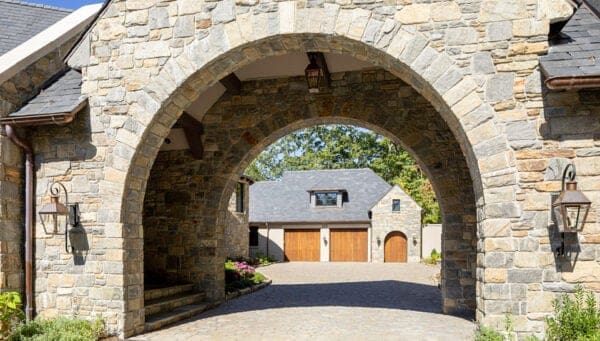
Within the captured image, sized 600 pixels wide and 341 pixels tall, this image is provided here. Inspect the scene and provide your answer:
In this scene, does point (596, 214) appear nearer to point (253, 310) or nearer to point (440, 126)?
point (440, 126)

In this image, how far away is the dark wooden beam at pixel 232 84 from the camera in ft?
28.1

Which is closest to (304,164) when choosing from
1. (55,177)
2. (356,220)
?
(356,220)

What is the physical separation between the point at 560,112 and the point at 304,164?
3159cm

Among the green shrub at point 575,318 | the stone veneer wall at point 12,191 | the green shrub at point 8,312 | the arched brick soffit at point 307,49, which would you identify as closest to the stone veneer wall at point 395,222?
the arched brick soffit at point 307,49

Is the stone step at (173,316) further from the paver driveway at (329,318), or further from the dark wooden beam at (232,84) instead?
the dark wooden beam at (232,84)

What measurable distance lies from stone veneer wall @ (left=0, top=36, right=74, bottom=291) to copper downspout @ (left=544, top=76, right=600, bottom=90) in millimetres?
6507

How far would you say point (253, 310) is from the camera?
8.05 meters

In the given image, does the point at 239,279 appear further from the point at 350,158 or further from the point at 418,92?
the point at 350,158

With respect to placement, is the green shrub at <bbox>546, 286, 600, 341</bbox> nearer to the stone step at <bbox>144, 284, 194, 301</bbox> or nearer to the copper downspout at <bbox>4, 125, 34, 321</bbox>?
the stone step at <bbox>144, 284, 194, 301</bbox>

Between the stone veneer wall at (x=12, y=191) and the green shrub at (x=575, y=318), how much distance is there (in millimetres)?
6449

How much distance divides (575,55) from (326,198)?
69.2 ft

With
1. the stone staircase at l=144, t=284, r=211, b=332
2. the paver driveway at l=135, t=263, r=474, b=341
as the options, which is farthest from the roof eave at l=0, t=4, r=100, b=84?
the paver driveway at l=135, t=263, r=474, b=341

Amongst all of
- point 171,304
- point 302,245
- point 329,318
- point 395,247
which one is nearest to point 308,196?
point 302,245

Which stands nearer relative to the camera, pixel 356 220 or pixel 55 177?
pixel 55 177
